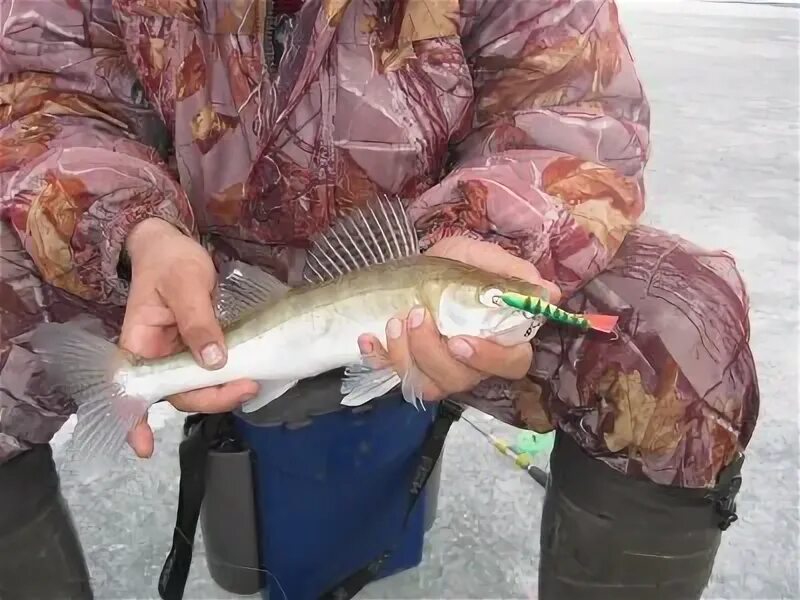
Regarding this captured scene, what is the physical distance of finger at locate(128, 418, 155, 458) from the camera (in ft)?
2.02

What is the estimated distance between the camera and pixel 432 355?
1.88 ft

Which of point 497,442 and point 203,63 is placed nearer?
point 203,63

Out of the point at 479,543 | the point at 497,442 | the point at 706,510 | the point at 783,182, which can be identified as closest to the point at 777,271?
the point at 783,182

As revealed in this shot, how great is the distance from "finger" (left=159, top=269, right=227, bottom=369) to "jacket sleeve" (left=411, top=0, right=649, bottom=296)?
0.17m

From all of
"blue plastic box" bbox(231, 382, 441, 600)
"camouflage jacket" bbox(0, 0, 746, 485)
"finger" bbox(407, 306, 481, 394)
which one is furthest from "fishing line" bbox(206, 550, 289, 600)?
"finger" bbox(407, 306, 481, 394)

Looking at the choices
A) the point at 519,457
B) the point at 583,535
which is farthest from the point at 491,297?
the point at 519,457

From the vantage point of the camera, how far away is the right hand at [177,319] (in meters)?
0.58

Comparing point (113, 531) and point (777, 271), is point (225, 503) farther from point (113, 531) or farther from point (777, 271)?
point (777, 271)

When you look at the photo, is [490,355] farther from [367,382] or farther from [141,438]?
[141,438]

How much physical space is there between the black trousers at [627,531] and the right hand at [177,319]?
10.2 inches

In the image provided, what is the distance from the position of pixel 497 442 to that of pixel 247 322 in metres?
0.53

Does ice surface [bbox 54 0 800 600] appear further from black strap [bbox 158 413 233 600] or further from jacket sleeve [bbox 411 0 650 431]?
jacket sleeve [bbox 411 0 650 431]

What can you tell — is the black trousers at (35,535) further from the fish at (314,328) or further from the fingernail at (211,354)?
the fingernail at (211,354)

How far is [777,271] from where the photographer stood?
1.52 metres
